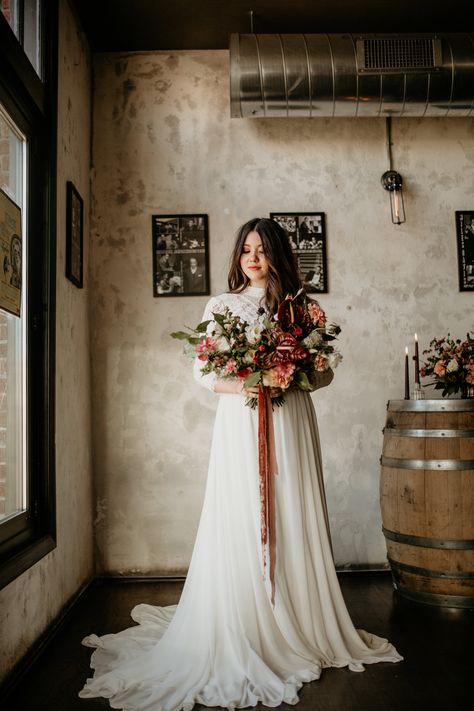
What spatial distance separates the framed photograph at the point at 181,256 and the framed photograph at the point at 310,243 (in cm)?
51

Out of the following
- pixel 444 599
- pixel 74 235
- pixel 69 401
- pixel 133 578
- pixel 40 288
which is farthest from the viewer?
pixel 133 578

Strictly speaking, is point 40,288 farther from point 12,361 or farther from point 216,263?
point 216,263

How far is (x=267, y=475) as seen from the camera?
2309 millimetres

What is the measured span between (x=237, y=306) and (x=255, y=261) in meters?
0.22

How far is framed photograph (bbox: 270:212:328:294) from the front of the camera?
386cm

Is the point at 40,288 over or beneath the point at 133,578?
over

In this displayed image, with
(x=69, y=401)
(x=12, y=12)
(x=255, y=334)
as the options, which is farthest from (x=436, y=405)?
(x=12, y=12)

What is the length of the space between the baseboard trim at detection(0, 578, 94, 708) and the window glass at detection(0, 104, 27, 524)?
55cm

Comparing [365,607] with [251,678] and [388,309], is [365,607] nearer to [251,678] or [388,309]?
[251,678]

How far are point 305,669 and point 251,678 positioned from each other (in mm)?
216

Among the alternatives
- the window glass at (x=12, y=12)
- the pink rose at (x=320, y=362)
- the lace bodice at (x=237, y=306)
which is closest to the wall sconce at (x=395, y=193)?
the lace bodice at (x=237, y=306)

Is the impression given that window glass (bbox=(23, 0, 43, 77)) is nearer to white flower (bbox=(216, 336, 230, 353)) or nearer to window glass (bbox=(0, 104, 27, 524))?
window glass (bbox=(0, 104, 27, 524))

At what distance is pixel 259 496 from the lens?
7.69 ft

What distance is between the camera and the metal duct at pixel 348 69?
3430mm
